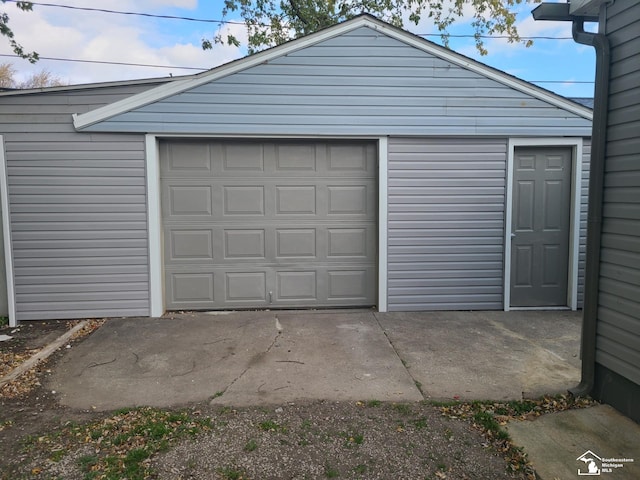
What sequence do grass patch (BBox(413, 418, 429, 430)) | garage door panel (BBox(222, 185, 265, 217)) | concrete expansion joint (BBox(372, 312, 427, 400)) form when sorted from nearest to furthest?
1. grass patch (BBox(413, 418, 429, 430))
2. concrete expansion joint (BBox(372, 312, 427, 400))
3. garage door panel (BBox(222, 185, 265, 217))

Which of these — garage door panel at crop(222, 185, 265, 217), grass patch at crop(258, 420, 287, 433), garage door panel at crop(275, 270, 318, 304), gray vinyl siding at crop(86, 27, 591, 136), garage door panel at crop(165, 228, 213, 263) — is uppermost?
gray vinyl siding at crop(86, 27, 591, 136)

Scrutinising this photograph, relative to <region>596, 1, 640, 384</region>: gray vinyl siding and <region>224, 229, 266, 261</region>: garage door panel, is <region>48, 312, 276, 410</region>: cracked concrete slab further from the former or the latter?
<region>596, 1, 640, 384</region>: gray vinyl siding

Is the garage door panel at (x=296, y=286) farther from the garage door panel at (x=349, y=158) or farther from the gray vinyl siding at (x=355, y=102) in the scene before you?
the gray vinyl siding at (x=355, y=102)

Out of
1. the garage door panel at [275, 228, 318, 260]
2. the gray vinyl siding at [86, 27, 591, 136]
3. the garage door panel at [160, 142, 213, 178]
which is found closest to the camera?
the gray vinyl siding at [86, 27, 591, 136]

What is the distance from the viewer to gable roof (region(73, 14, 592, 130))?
5.27 meters

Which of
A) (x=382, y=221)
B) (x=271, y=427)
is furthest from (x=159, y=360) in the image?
(x=382, y=221)

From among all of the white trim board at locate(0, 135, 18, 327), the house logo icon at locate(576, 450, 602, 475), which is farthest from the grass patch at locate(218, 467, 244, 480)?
the white trim board at locate(0, 135, 18, 327)

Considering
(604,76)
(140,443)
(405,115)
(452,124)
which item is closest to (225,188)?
(405,115)

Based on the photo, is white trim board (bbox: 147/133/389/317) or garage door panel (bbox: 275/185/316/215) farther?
garage door panel (bbox: 275/185/316/215)

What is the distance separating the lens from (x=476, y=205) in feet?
19.0

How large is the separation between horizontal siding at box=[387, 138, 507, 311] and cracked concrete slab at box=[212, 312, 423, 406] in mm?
1116

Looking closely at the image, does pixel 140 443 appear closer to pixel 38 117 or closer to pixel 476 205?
pixel 38 117

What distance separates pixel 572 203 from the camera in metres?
5.84

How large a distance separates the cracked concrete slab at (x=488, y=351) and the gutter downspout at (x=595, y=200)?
1.11 feet
